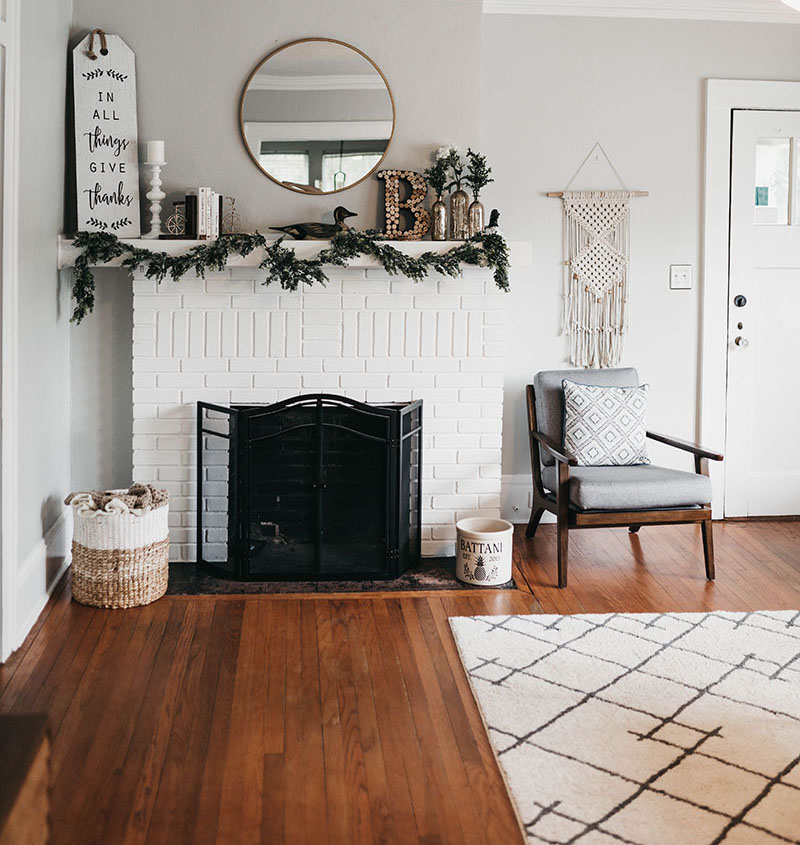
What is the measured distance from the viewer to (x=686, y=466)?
4840 mm

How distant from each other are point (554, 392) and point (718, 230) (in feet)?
4.05

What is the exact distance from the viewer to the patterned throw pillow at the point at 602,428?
4.16 meters

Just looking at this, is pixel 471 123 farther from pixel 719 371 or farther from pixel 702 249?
→ pixel 719 371

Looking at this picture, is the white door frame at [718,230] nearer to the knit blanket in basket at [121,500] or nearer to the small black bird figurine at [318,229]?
the small black bird figurine at [318,229]

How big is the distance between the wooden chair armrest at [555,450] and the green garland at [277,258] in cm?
74

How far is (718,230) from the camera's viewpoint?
4660 millimetres

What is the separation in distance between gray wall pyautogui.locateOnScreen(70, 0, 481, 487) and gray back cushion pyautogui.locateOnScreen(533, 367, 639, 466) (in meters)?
1.10

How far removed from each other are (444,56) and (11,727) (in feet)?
10.1

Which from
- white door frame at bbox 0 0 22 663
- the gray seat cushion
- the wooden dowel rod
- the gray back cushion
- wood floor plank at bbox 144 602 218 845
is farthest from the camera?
the wooden dowel rod

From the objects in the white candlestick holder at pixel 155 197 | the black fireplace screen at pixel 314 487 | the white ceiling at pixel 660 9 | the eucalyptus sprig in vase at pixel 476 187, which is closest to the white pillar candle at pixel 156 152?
the white candlestick holder at pixel 155 197

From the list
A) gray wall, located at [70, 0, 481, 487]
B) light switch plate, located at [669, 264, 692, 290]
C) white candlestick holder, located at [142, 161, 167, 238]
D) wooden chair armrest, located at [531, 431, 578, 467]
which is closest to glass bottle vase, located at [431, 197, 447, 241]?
gray wall, located at [70, 0, 481, 487]

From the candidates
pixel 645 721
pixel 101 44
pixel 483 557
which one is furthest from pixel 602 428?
pixel 101 44

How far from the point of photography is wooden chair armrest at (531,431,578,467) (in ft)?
12.4

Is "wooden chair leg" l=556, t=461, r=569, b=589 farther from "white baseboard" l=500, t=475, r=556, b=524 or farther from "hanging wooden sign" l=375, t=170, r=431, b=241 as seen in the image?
"hanging wooden sign" l=375, t=170, r=431, b=241
